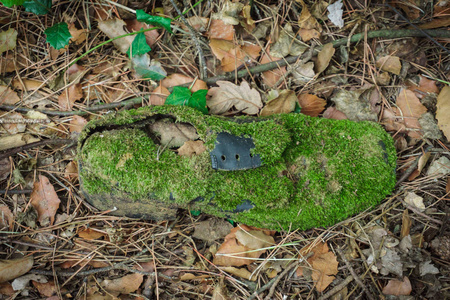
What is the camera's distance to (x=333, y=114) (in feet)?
9.14

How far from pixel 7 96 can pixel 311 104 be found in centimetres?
291

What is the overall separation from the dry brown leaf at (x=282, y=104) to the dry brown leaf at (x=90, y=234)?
5.85ft

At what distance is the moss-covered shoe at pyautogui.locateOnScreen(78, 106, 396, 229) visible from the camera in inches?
86.5

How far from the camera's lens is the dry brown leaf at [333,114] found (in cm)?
278

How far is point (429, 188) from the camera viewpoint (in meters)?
2.50

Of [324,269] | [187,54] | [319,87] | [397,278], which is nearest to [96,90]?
[187,54]

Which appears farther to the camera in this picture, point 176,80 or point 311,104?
point 176,80

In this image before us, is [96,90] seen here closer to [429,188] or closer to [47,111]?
[47,111]

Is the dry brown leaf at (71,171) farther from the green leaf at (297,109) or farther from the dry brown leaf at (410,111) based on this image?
the dry brown leaf at (410,111)

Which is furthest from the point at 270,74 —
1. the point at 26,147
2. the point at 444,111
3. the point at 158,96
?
the point at 26,147

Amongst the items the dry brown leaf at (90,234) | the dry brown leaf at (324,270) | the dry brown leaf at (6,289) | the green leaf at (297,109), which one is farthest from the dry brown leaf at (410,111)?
the dry brown leaf at (6,289)

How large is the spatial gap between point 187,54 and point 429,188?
253cm

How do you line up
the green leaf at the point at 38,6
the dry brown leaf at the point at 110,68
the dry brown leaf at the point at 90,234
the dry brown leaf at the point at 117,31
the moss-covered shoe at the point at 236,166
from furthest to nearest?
1. the dry brown leaf at the point at 110,68
2. the dry brown leaf at the point at 117,31
3. the green leaf at the point at 38,6
4. the dry brown leaf at the point at 90,234
5. the moss-covered shoe at the point at 236,166

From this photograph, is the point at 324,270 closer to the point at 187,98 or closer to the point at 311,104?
the point at 311,104
